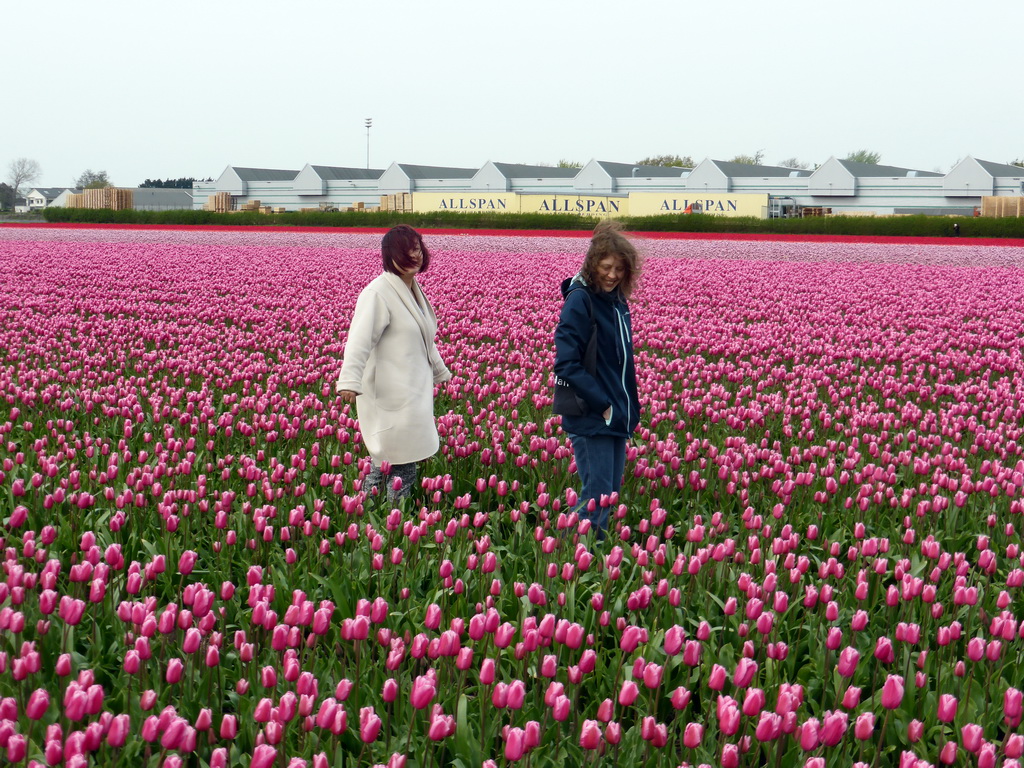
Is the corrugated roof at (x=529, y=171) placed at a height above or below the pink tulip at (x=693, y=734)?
above

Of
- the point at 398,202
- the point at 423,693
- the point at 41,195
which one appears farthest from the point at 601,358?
the point at 41,195

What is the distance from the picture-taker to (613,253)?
528 centimetres

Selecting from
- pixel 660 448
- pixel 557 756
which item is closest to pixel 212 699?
pixel 557 756

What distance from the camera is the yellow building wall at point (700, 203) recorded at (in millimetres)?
68875

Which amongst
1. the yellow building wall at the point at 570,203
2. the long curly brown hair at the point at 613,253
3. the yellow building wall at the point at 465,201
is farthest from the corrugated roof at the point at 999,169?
the long curly brown hair at the point at 613,253

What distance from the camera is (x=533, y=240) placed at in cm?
3656

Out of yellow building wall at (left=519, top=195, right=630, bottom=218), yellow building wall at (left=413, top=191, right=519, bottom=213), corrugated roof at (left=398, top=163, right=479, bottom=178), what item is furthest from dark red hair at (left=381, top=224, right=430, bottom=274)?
corrugated roof at (left=398, top=163, right=479, bottom=178)

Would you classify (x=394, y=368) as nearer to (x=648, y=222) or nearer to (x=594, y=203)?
(x=648, y=222)

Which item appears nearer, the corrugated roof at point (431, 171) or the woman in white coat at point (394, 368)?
the woman in white coat at point (394, 368)

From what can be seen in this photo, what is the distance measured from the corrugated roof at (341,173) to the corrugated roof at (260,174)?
709cm

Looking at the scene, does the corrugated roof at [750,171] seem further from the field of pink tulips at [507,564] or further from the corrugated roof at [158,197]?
the field of pink tulips at [507,564]

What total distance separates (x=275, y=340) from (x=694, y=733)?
30.2ft

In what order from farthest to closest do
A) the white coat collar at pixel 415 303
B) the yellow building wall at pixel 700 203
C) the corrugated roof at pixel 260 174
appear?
the corrugated roof at pixel 260 174 → the yellow building wall at pixel 700 203 → the white coat collar at pixel 415 303

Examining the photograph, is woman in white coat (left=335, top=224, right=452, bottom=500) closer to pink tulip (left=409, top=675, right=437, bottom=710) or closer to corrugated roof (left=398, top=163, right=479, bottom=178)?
pink tulip (left=409, top=675, right=437, bottom=710)
